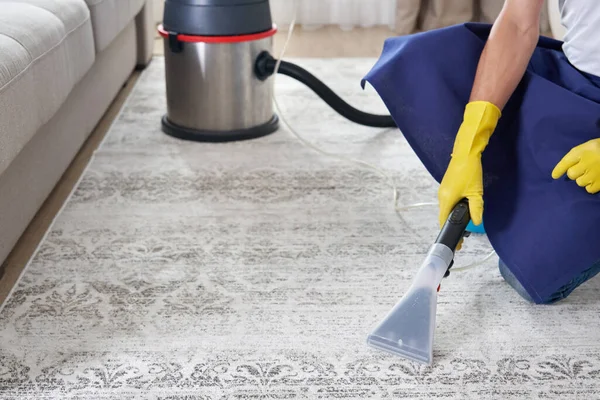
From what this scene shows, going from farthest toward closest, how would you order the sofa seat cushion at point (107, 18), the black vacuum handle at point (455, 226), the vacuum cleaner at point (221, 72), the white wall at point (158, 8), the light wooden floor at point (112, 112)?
the white wall at point (158, 8) < the vacuum cleaner at point (221, 72) < the sofa seat cushion at point (107, 18) < the light wooden floor at point (112, 112) < the black vacuum handle at point (455, 226)

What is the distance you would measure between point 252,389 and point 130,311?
308mm

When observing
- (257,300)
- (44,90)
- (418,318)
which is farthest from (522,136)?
(44,90)

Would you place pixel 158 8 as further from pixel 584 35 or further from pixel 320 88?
pixel 584 35

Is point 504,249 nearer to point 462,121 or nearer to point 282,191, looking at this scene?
point 462,121

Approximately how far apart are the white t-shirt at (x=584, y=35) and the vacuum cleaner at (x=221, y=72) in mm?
890

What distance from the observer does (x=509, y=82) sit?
133 cm

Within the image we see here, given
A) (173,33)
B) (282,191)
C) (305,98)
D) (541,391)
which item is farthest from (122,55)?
(541,391)

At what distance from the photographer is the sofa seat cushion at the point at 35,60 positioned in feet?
4.21

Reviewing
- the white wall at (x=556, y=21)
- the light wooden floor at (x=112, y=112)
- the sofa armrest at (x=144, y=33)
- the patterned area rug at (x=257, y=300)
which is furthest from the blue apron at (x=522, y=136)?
the sofa armrest at (x=144, y=33)

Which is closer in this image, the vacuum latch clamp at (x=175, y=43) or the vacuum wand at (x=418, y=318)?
the vacuum wand at (x=418, y=318)

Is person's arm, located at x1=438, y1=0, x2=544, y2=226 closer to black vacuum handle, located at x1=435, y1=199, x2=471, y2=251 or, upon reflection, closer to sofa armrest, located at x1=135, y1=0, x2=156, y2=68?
black vacuum handle, located at x1=435, y1=199, x2=471, y2=251

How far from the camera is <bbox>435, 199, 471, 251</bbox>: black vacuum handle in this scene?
1.24 meters

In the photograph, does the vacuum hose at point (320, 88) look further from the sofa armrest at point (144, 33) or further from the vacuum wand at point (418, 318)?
the vacuum wand at point (418, 318)

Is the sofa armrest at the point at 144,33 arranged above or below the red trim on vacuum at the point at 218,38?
below
